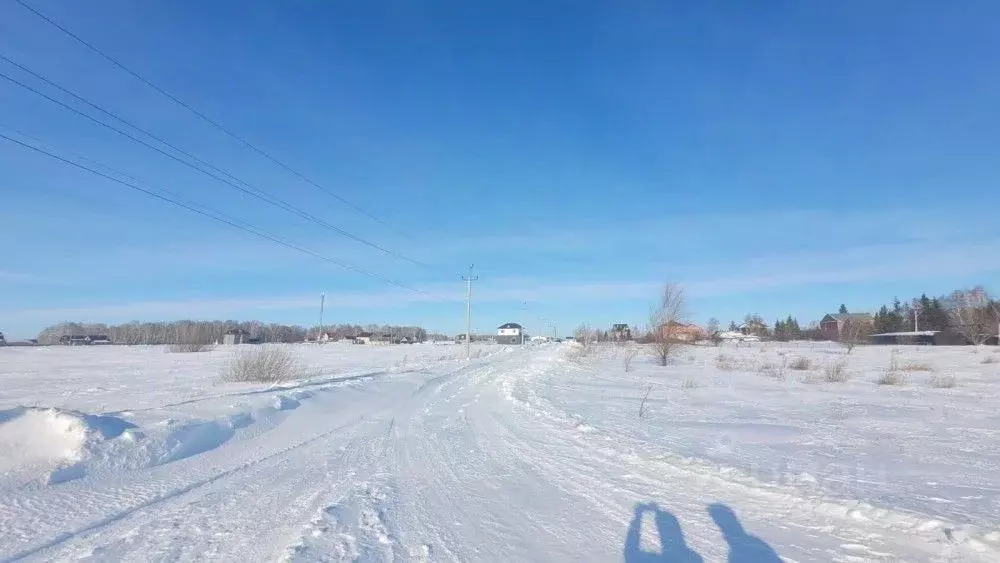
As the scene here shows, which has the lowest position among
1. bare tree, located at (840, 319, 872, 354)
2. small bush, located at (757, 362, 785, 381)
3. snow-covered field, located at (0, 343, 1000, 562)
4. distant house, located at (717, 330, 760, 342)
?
small bush, located at (757, 362, 785, 381)

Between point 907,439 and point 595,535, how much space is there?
7.91m

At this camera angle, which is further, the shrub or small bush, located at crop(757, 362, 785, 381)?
small bush, located at crop(757, 362, 785, 381)

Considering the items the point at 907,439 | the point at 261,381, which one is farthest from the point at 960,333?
the point at 261,381

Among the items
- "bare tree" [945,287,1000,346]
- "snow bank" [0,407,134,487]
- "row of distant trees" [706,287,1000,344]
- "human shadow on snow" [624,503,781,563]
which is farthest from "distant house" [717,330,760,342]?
"snow bank" [0,407,134,487]

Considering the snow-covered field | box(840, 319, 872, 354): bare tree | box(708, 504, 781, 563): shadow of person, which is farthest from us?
box(840, 319, 872, 354): bare tree

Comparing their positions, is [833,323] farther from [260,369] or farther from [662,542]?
[662,542]

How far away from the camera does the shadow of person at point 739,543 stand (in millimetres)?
4047

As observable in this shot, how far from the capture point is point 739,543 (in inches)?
171

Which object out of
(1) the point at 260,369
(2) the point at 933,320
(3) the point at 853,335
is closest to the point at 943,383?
(1) the point at 260,369

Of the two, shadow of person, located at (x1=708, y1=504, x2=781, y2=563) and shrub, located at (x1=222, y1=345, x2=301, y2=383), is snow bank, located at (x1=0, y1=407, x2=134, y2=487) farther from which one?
shrub, located at (x1=222, y1=345, x2=301, y2=383)

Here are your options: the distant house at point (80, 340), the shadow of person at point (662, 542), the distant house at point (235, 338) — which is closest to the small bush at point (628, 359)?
the shadow of person at point (662, 542)

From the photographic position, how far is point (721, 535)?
454cm

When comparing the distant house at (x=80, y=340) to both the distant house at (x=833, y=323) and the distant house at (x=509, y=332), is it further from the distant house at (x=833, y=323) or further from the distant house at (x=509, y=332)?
the distant house at (x=833, y=323)

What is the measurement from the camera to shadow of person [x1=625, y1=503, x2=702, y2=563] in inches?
159
